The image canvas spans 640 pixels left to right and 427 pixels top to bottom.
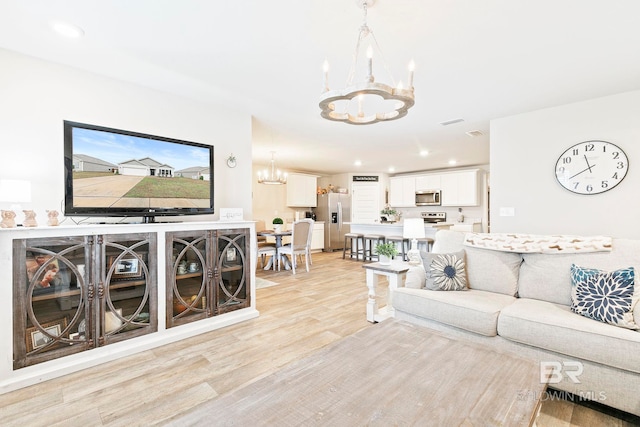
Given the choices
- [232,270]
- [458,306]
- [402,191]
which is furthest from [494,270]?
[402,191]

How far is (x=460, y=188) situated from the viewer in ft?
25.8

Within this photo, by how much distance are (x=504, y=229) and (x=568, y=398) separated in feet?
7.72

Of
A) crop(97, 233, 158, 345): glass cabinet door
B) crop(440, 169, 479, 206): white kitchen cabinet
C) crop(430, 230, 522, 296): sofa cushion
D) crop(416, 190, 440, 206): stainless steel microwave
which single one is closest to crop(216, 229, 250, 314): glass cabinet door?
crop(97, 233, 158, 345): glass cabinet door

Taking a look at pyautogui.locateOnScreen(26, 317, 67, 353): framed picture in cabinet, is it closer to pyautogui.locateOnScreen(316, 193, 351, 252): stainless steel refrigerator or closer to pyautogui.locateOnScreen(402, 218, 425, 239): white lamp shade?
pyautogui.locateOnScreen(402, 218, 425, 239): white lamp shade

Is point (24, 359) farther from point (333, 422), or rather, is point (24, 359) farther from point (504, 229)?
point (504, 229)

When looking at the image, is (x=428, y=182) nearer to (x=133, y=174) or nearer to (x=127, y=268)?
(x=133, y=174)

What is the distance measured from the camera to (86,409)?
1789 mm

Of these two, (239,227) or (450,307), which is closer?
(450,307)

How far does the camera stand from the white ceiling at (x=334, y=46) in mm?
1788

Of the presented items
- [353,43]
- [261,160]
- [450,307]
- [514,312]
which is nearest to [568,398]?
[514,312]

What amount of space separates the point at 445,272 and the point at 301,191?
6095 millimetres

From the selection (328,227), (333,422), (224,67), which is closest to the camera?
(333,422)

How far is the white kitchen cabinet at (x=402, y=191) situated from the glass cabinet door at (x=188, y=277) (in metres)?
7.07

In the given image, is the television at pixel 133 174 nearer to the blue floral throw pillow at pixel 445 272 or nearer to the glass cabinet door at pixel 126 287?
the glass cabinet door at pixel 126 287
